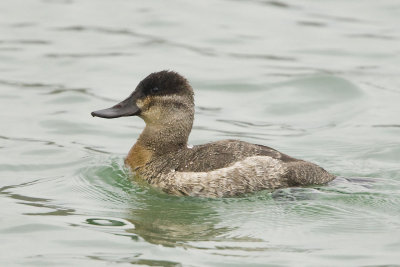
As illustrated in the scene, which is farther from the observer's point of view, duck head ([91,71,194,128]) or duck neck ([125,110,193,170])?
duck neck ([125,110,193,170])

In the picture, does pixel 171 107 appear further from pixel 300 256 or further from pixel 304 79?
pixel 304 79

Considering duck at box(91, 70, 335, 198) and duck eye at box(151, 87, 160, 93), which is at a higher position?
duck eye at box(151, 87, 160, 93)

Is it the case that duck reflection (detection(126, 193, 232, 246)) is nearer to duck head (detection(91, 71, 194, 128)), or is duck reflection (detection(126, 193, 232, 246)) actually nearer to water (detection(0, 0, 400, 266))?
water (detection(0, 0, 400, 266))

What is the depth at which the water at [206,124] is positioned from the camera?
909cm

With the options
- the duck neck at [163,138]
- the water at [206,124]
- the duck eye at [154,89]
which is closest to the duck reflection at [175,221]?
the water at [206,124]

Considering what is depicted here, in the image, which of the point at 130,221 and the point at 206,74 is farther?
the point at 206,74

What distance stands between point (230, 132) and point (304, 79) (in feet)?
9.45

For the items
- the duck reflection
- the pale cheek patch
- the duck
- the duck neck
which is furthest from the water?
the pale cheek patch

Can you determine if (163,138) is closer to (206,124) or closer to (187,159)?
(187,159)

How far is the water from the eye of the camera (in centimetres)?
909

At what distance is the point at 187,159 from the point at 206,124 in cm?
371

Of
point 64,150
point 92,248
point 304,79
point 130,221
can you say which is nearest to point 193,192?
point 130,221

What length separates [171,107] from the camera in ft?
34.6

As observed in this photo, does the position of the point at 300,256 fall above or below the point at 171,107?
below
